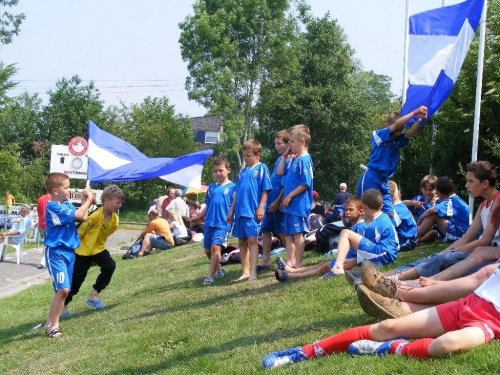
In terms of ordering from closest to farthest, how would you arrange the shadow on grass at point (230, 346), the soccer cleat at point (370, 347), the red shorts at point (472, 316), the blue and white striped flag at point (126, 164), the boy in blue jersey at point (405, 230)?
1. the red shorts at point (472, 316)
2. the soccer cleat at point (370, 347)
3. the shadow on grass at point (230, 346)
4. the boy in blue jersey at point (405, 230)
5. the blue and white striped flag at point (126, 164)

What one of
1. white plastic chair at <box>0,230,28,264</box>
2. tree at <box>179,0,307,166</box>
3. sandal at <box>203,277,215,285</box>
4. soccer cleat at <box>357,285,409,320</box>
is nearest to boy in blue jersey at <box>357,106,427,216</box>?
sandal at <box>203,277,215,285</box>

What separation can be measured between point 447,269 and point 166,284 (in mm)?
6127

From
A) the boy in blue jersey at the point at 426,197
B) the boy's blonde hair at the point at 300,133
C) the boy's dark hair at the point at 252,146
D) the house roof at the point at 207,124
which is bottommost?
the boy in blue jersey at the point at 426,197

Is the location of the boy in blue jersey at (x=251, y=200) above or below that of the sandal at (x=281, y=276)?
above

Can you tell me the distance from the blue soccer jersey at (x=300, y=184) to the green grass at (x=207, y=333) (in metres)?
1.01

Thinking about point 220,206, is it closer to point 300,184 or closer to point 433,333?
point 300,184

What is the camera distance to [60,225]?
815cm

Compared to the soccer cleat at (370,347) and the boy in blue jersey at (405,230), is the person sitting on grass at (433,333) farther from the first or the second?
the boy in blue jersey at (405,230)

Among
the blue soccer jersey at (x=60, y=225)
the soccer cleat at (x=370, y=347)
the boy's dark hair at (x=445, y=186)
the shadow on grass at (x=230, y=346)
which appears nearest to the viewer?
the soccer cleat at (x=370, y=347)

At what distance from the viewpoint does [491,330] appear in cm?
443

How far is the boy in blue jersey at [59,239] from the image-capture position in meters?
8.05

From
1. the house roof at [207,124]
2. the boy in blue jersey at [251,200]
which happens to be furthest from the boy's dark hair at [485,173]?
the house roof at [207,124]

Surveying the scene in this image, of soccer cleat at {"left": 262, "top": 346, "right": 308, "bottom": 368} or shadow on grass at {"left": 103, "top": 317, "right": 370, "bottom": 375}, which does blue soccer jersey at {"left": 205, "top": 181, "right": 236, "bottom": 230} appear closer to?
shadow on grass at {"left": 103, "top": 317, "right": 370, "bottom": 375}

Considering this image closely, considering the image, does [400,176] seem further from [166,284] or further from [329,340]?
[329,340]
